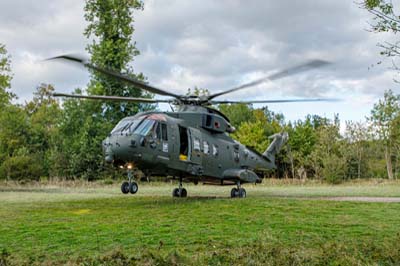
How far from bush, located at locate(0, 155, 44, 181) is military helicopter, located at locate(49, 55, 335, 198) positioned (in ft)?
74.1

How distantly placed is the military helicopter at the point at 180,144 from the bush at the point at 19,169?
74.1 feet

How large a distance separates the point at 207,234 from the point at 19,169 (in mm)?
31657

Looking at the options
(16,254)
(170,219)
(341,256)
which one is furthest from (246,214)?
(16,254)

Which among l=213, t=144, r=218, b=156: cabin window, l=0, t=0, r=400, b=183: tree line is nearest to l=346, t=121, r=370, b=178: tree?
l=0, t=0, r=400, b=183: tree line

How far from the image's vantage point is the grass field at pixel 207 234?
6.45 m

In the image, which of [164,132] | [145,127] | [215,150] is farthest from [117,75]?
[215,150]

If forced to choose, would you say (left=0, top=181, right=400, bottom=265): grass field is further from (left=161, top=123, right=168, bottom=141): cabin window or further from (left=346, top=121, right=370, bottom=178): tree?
(left=346, top=121, right=370, bottom=178): tree

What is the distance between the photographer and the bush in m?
36.4

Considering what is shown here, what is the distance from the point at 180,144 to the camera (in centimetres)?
1593

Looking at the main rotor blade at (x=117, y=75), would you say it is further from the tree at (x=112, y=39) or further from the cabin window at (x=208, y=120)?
the tree at (x=112, y=39)

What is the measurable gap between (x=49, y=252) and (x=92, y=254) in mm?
762

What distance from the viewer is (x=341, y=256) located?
21.1ft

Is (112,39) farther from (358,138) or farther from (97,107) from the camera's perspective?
(358,138)

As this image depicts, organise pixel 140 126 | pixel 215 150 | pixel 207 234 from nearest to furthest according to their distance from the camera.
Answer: pixel 207 234 < pixel 140 126 < pixel 215 150
